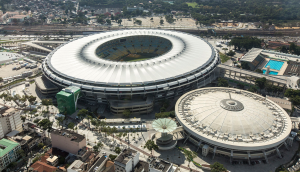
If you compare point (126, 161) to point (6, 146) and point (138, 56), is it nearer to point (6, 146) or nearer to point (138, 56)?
point (6, 146)

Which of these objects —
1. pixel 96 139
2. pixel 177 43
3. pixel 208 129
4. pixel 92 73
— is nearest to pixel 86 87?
pixel 92 73

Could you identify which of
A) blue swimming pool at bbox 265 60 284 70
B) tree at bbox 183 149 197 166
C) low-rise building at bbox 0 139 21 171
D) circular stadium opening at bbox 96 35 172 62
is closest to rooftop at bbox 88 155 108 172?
tree at bbox 183 149 197 166

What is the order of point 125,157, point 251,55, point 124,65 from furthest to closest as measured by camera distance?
point 251,55 < point 124,65 < point 125,157

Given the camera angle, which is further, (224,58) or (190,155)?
(224,58)

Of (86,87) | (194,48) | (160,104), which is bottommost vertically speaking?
(160,104)

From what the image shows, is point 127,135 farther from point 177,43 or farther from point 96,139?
point 177,43

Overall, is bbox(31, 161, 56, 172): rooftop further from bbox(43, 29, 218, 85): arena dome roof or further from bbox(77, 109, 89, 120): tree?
bbox(43, 29, 218, 85): arena dome roof

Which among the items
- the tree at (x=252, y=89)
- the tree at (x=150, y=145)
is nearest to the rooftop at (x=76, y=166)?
the tree at (x=150, y=145)

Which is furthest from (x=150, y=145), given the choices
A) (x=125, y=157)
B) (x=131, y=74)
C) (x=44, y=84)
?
(x=44, y=84)
